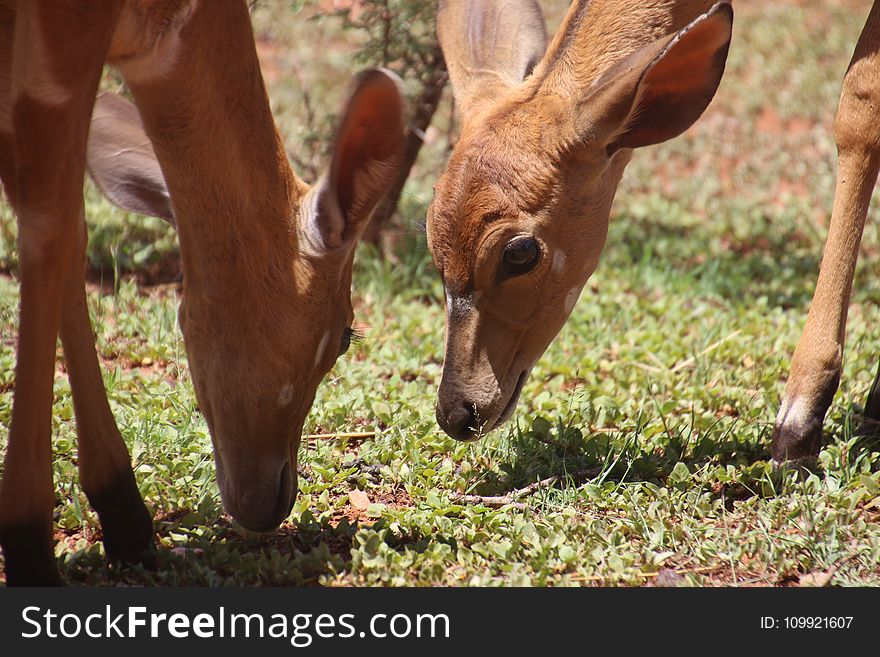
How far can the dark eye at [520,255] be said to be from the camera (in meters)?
4.48

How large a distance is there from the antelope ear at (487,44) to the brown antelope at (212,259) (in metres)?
1.40

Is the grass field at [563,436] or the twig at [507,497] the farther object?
the twig at [507,497]

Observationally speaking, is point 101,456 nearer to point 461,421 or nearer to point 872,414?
point 461,421

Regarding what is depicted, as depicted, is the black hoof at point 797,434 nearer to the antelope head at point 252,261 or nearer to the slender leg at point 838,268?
the slender leg at point 838,268

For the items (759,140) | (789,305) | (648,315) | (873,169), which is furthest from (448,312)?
(759,140)

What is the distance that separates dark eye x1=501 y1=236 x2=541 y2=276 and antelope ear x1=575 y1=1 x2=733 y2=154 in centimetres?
44

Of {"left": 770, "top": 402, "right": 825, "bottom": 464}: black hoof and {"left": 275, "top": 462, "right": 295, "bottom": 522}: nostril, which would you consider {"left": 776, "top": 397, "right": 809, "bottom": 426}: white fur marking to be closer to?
{"left": 770, "top": 402, "right": 825, "bottom": 464}: black hoof

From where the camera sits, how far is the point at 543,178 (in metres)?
4.50

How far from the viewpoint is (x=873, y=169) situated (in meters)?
4.78

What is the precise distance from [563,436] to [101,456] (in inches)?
76.8

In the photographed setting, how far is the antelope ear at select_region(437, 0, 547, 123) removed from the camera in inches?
198

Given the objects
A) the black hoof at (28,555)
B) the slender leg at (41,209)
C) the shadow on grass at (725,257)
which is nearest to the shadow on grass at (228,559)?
the black hoof at (28,555)

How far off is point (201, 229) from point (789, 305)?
4338 millimetres

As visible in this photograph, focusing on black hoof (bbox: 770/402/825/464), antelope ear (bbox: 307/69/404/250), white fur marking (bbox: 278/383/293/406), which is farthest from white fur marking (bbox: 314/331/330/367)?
black hoof (bbox: 770/402/825/464)
